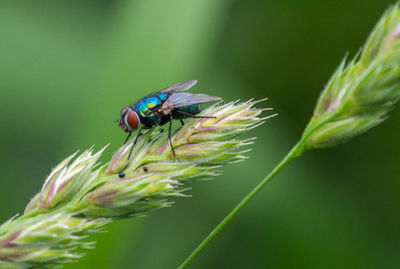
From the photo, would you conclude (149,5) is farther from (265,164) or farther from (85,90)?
(265,164)

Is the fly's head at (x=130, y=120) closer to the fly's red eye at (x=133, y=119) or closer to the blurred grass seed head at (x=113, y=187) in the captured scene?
the fly's red eye at (x=133, y=119)

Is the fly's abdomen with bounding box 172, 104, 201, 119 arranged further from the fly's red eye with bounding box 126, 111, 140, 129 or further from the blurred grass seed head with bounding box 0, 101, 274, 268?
the blurred grass seed head with bounding box 0, 101, 274, 268

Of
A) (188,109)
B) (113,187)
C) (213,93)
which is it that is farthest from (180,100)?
(213,93)

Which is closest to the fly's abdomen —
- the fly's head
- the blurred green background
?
the fly's head

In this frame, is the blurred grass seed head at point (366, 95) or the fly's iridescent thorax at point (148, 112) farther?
the fly's iridescent thorax at point (148, 112)

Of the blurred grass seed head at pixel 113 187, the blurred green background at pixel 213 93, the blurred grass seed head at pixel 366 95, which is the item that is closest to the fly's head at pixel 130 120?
the blurred grass seed head at pixel 113 187

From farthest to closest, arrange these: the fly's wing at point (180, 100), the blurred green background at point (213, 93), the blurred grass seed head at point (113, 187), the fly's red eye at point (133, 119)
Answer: the blurred green background at point (213, 93) → the fly's wing at point (180, 100) → the fly's red eye at point (133, 119) → the blurred grass seed head at point (113, 187)

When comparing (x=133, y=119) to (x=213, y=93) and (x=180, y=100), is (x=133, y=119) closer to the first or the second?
(x=180, y=100)
